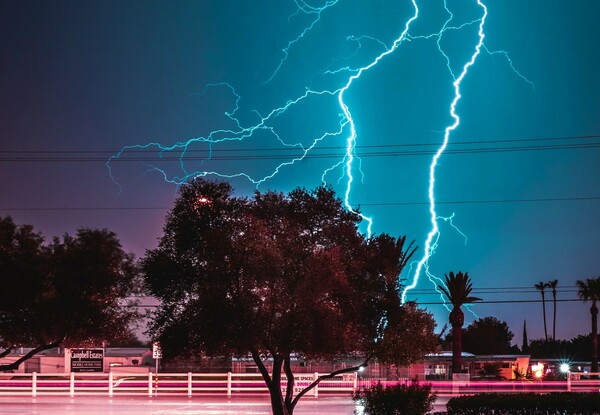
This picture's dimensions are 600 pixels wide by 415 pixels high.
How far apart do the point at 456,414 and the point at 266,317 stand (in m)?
5.03

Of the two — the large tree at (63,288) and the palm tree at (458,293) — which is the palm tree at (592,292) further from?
the large tree at (63,288)

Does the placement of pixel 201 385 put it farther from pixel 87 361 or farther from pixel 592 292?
pixel 592 292

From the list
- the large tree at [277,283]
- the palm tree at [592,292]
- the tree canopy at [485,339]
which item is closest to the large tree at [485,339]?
the tree canopy at [485,339]

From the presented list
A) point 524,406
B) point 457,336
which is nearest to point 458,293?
point 457,336

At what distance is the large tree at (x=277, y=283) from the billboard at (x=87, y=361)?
2079 centimetres

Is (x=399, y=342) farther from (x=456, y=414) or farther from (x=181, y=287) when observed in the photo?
(x=181, y=287)

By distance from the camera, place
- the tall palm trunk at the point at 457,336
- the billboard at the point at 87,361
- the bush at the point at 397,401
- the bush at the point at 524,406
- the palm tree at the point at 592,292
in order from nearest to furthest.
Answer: the bush at the point at 397,401 → the bush at the point at 524,406 → the billboard at the point at 87,361 → the tall palm trunk at the point at 457,336 → the palm tree at the point at 592,292

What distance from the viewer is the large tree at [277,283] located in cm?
1933

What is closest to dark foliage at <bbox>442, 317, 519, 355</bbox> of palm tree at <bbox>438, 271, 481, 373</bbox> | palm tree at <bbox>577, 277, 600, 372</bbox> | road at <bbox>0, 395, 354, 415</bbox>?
palm tree at <bbox>577, 277, 600, 372</bbox>

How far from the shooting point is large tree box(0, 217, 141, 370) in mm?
21469

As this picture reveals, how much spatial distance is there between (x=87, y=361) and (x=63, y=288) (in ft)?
67.6

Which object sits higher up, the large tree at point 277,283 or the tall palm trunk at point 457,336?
the large tree at point 277,283

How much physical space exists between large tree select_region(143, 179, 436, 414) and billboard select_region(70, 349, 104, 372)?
818 inches

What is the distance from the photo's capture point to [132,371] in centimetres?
6550
